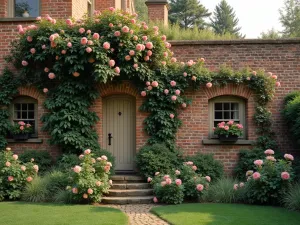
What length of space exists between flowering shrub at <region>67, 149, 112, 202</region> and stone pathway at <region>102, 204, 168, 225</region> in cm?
55

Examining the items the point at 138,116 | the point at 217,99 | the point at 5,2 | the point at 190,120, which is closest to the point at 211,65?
the point at 217,99

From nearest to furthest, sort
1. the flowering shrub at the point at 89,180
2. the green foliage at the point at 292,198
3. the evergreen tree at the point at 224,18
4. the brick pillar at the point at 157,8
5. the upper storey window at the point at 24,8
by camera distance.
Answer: the green foliage at the point at 292,198, the flowering shrub at the point at 89,180, the upper storey window at the point at 24,8, the brick pillar at the point at 157,8, the evergreen tree at the point at 224,18

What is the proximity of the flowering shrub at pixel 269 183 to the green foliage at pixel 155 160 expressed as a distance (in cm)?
229

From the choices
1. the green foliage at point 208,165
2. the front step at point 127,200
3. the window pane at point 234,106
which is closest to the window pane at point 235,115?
the window pane at point 234,106

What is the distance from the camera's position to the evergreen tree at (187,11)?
157 feet

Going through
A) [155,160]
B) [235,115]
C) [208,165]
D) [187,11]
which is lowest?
[208,165]

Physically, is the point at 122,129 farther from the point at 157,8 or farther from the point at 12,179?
the point at 157,8

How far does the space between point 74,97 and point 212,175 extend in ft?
14.9

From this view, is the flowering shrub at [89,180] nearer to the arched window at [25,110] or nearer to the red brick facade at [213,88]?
the red brick facade at [213,88]

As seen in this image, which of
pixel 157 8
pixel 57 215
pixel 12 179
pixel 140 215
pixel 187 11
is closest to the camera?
pixel 57 215

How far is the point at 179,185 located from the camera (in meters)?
9.09

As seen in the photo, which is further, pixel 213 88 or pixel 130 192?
pixel 213 88

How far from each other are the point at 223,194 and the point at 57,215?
4020 mm

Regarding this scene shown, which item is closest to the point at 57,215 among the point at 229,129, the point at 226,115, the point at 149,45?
the point at 149,45
